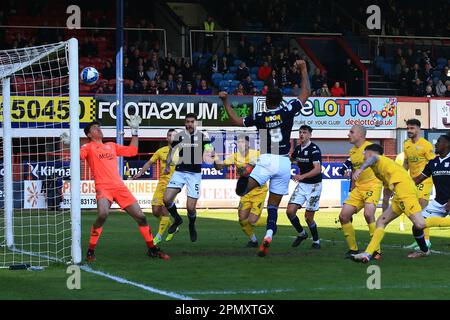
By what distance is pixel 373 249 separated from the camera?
14.2 meters

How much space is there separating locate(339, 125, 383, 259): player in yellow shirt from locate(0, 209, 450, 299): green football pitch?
50cm

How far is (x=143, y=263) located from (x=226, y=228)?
903 cm

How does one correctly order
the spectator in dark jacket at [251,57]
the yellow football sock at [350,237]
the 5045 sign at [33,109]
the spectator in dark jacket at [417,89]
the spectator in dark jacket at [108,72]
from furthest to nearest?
the spectator in dark jacket at [417,89] < the spectator in dark jacket at [251,57] < the spectator in dark jacket at [108,72] < the 5045 sign at [33,109] < the yellow football sock at [350,237]

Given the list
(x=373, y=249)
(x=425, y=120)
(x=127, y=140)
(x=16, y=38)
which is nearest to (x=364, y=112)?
(x=425, y=120)

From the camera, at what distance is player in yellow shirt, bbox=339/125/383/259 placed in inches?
621

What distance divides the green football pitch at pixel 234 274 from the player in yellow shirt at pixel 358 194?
50 cm

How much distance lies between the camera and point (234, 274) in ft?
42.7

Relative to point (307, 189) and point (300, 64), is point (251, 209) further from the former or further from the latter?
point (300, 64)

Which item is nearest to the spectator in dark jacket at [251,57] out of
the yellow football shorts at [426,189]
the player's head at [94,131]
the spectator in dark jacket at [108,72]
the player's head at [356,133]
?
the spectator in dark jacket at [108,72]

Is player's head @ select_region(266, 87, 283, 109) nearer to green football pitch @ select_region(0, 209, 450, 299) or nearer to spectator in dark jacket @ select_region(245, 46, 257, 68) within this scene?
green football pitch @ select_region(0, 209, 450, 299)

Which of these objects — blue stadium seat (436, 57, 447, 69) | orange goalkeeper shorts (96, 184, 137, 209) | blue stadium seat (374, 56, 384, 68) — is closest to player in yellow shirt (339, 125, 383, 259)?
orange goalkeeper shorts (96, 184, 137, 209)

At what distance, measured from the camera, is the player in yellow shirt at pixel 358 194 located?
1577 cm

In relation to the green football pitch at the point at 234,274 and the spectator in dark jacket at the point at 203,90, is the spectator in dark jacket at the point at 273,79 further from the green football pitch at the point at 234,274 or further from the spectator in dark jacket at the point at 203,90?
the green football pitch at the point at 234,274

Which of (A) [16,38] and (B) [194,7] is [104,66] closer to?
(A) [16,38]
